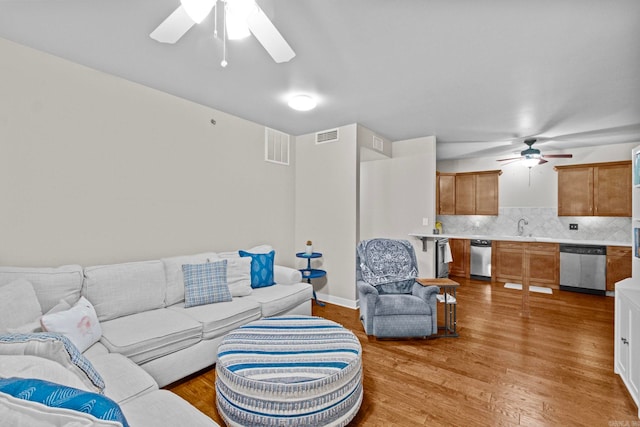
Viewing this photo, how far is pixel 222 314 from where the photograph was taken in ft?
8.51

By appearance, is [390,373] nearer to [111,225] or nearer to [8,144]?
[111,225]

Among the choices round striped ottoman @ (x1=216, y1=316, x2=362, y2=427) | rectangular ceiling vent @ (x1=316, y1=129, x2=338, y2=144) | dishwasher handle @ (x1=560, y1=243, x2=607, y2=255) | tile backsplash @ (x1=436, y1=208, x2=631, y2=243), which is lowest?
round striped ottoman @ (x1=216, y1=316, x2=362, y2=427)

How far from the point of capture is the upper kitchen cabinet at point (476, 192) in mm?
6047

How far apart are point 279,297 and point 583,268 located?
5159 mm

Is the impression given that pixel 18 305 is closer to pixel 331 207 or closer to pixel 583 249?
pixel 331 207

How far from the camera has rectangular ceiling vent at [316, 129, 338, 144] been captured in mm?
4348

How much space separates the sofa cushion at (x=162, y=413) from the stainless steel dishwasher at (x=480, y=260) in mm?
5846

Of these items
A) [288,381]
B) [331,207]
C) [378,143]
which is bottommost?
[288,381]

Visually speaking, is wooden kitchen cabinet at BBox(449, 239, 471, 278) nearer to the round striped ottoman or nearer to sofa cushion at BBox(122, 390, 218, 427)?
the round striped ottoman

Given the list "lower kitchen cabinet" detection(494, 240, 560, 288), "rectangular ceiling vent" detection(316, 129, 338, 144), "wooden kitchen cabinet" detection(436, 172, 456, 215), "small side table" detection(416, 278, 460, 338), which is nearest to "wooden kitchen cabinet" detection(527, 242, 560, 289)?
"lower kitchen cabinet" detection(494, 240, 560, 288)

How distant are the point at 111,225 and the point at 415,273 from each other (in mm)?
3272

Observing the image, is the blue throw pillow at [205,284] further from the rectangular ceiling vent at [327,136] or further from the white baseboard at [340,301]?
the rectangular ceiling vent at [327,136]

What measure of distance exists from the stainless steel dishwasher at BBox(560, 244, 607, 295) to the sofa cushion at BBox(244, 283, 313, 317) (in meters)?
4.64

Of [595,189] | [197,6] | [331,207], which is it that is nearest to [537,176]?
[595,189]
